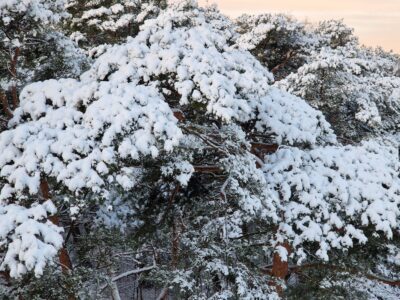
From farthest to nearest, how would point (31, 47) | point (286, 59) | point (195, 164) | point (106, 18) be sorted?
point (286, 59)
point (106, 18)
point (195, 164)
point (31, 47)

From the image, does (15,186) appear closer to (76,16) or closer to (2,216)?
(2,216)

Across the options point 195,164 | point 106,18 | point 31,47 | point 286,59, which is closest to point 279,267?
point 195,164

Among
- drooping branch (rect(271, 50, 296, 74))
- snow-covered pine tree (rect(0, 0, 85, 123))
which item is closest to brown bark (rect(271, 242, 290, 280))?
snow-covered pine tree (rect(0, 0, 85, 123))

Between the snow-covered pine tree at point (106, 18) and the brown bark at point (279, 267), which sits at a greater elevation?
the snow-covered pine tree at point (106, 18)

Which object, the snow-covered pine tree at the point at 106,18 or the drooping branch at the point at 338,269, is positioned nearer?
the drooping branch at the point at 338,269

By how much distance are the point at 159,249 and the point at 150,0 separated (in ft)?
36.0

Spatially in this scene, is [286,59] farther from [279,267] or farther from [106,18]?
[279,267]

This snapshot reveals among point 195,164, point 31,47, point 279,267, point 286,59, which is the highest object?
point 31,47

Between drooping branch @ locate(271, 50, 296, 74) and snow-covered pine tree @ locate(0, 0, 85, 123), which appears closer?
snow-covered pine tree @ locate(0, 0, 85, 123)

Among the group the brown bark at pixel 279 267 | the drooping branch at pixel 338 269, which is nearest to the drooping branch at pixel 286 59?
the drooping branch at pixel 338 269

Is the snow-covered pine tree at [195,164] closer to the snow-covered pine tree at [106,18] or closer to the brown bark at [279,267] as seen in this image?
the brown bark at [279,267]

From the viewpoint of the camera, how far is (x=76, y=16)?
17797 millimetres

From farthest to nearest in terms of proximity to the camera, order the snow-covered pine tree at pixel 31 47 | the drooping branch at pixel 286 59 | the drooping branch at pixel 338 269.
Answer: the drooping branch at pixel 286 59, the drooping branch at pixel 338 269, the snow-covered pine tree at pixel 31 47

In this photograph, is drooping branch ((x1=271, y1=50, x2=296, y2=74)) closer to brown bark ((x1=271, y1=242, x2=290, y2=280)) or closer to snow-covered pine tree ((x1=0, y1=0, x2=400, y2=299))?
snow-covered pine tree ((x1=0, y1=0, x2=400, y2=299))
